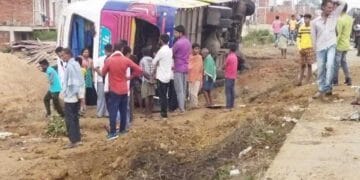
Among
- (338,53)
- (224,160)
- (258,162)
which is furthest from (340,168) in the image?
(338,53)

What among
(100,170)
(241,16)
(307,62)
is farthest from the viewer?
(241,16)

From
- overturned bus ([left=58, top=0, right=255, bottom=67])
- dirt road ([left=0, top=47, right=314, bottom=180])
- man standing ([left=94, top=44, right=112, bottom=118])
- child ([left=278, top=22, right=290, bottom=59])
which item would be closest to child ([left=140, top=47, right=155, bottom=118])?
dirt road ([left=0, top=47, right=314, bottom=180])

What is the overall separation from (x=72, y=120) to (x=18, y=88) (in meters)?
7.26

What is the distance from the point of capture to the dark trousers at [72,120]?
31.9ft

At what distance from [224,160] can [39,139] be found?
188 inches

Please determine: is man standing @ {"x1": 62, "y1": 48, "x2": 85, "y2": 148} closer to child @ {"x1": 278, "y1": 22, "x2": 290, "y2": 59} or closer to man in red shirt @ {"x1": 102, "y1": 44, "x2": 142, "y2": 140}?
man in red shirt @ {"x1": 102, "y1": 44, "x2": 142, "y2": 140}

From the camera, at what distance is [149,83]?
40.8 feet

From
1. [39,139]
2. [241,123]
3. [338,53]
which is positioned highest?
[338,53]

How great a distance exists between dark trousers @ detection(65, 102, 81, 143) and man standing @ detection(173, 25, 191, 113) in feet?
9.53

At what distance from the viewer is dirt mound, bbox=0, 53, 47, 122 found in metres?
14.2

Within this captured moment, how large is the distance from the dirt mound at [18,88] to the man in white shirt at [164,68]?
3171 millimetres

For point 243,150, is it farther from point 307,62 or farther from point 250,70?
point 250,70

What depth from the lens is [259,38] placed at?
3491cm

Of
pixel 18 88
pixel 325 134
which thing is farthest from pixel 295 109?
pixel 18 88
